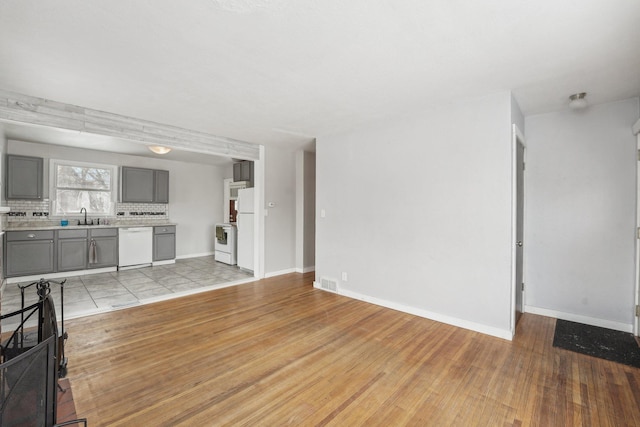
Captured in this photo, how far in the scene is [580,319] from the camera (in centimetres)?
334

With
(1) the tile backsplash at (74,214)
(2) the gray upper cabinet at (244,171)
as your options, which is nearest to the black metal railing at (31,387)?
(2) the gray upper cabinet at (244,171)

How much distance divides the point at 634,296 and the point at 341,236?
10.9ft

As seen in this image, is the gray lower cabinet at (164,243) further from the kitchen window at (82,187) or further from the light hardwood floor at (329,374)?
the light hardwood floor at (329,374)

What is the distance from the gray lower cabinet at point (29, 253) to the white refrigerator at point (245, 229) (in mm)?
3181

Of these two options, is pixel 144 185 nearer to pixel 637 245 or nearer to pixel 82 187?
pixel 82 187

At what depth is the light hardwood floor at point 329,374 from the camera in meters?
1.84

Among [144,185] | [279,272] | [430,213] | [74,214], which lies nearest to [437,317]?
[430,213]

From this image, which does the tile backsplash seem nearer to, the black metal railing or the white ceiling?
the white ceiling

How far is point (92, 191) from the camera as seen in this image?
606 centimetres

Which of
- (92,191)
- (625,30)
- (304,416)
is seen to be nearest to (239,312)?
(304,416)

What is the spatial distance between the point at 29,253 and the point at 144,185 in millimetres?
2262

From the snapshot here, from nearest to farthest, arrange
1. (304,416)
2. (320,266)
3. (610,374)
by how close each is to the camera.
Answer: (304,416) < (610,374) < (320,266)

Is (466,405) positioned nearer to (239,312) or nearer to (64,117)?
(239,312)

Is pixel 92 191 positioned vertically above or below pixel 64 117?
below
